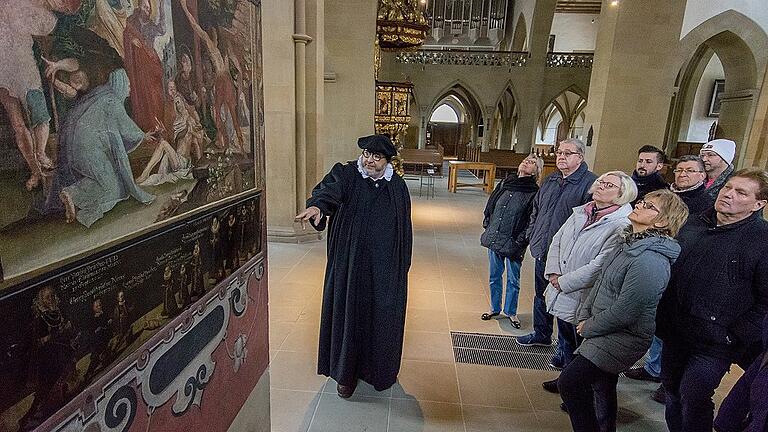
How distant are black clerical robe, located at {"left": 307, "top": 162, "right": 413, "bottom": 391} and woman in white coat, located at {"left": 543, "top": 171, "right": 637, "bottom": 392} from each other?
1.03 m

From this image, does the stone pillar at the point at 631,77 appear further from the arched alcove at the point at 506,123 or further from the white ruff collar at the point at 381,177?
the arched alcove at the point at 506,123

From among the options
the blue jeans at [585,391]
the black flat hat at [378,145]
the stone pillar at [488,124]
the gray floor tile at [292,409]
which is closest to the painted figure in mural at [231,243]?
the black flat hat at [378,145]

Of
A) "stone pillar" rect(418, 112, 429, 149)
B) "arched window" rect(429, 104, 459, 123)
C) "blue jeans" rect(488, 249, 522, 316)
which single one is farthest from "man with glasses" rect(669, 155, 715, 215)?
"arched window" rect(429, 104, 459, 123)

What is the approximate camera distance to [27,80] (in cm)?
88

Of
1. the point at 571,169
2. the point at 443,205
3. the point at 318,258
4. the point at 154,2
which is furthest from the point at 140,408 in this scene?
the point at 443,205

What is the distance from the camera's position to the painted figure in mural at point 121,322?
1.18m

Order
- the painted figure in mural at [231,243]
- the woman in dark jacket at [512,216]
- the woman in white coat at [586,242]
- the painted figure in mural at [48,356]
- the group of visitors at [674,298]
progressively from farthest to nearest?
the woman in dark jacket at [512,216] → the woman in white coat at [586,242] → the group of visitors at [674,298] → the painted figure in mural at [231,243] → the painted figure in mural at [48,356]

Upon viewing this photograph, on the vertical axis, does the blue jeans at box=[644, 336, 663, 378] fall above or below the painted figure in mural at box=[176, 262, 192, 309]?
below

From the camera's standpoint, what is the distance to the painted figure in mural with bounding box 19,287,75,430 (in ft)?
3.10

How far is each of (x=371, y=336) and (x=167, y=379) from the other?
1569mm

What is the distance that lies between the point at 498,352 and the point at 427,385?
819mm

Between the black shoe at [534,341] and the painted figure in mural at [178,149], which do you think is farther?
the black shoe at [534,341]

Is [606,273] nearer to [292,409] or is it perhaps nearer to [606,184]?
[606,184]

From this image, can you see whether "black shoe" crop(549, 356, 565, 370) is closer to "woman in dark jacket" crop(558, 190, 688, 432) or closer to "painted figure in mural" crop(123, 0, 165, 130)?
"woman in dark jacket" crop(558, 190, 688, 432)
